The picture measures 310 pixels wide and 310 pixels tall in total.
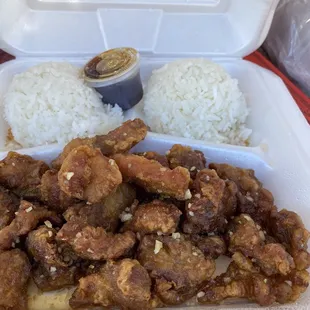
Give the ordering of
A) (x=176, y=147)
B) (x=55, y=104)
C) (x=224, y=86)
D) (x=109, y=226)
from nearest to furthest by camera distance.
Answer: (x=109, y=226) < (x=176, y=147) < (x=55, y=104) < (x=224, y=86)

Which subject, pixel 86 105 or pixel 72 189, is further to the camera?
pixel 86 105

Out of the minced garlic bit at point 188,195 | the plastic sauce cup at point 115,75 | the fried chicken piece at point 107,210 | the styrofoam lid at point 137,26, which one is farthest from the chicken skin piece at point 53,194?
the styrofoam lid at point 137,26

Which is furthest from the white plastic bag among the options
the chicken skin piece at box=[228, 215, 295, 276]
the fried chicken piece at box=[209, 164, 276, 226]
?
the chicken skin piece at box=[228, 215, 295, 276]

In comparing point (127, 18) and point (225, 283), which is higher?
point (127, 18)

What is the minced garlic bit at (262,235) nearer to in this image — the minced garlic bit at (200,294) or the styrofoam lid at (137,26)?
the minced garlic bit at (200,294)

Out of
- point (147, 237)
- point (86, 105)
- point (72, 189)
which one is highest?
point (72, 189)

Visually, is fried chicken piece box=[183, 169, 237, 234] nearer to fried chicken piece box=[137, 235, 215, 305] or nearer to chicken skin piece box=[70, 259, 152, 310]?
fried chicken piece box=[137, 235, 215, 305]

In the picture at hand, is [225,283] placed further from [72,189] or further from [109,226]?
[72,189]

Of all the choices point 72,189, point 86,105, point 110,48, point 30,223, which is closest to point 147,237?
point 72,189
